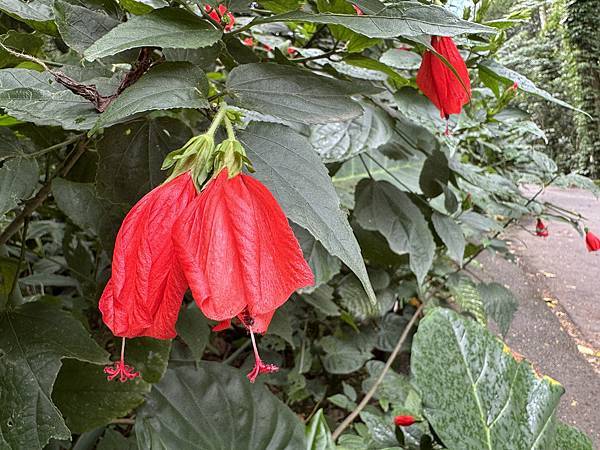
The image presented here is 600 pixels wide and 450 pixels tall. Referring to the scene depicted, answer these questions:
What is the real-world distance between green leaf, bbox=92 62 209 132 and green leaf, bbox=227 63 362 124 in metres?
0.03

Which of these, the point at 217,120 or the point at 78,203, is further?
the point at 78,203

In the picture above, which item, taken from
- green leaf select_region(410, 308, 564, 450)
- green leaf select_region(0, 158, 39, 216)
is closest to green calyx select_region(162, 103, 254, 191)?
green leaf select_region(0, 158, 39, 216)

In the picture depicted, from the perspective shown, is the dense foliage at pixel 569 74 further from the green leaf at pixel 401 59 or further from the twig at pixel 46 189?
the twig at pixel 46 189

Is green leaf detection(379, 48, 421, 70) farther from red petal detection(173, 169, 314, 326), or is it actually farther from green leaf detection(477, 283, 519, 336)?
green leaf detection(477, 283, 519, 336)

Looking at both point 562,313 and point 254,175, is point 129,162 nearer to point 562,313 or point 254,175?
point 254,175

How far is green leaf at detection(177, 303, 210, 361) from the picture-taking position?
67 cm

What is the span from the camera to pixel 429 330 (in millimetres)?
453

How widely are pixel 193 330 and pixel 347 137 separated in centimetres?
32

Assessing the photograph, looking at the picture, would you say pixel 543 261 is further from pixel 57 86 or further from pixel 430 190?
pixel 57 86

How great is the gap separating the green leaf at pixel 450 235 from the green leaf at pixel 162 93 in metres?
0.55

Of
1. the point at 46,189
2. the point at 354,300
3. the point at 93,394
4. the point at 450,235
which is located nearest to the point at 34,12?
the point at 46,189

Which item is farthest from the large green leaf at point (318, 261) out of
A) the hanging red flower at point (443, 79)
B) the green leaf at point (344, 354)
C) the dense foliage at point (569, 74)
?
the dense foliage at point (569, 74)

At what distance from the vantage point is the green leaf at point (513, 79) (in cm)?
50

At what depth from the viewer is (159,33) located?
10.8 inches
